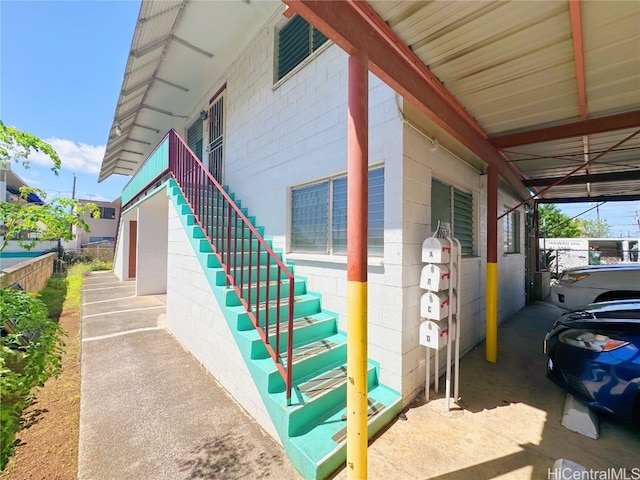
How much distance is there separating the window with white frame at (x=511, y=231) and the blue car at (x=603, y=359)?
3.45 metres

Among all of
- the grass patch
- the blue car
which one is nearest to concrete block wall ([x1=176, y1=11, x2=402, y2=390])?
the blue car

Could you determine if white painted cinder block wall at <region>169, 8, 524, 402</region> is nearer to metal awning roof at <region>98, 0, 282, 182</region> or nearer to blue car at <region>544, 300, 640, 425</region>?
metal awning roof at <region>98, 0, 282, 182</region>

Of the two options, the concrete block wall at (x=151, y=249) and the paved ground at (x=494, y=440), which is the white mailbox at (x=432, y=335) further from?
the concrete block wall at (x=151, y=249)

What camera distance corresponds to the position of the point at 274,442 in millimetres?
2502

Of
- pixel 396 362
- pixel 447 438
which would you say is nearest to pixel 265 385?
pixel 396 362

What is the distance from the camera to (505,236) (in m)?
6.51

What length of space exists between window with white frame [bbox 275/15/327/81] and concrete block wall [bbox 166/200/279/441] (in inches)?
130

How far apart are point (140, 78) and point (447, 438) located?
29.5 ft

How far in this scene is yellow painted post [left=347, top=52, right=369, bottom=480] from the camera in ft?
6.13

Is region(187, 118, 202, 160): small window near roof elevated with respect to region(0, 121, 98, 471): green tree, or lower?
elevated

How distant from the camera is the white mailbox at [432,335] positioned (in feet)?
9.58

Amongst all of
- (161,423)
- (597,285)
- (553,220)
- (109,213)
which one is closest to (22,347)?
(161,423)

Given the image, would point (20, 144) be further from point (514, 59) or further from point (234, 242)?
point (514, 59)

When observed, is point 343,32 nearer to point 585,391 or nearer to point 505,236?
point 585,391
